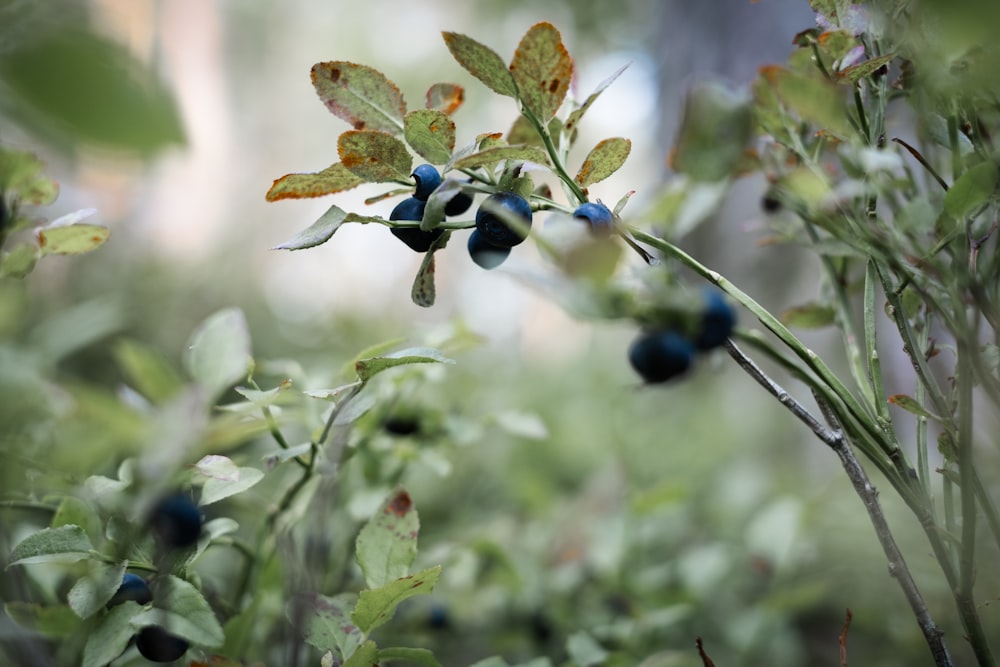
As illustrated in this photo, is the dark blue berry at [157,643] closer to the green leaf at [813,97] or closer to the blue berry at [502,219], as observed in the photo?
the blue berry at [502,219]

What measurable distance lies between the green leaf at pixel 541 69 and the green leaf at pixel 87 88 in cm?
35

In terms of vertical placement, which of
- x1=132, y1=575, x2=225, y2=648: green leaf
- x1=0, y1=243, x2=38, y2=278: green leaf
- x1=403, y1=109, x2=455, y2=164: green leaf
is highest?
x1=403, y1=109, x2=455, y2=164: green leaf

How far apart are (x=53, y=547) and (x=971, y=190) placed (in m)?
0.79

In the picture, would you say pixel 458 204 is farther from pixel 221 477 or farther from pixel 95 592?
pixel 95 592

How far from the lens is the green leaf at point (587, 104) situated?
0.63 metres

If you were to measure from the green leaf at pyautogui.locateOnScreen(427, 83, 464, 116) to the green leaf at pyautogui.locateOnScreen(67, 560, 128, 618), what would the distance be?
51 centimetres

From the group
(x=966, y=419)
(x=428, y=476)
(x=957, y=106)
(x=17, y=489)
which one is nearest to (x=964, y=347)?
(x=966, y=419)

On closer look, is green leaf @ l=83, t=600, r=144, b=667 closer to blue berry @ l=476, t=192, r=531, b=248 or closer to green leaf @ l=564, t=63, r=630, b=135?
blue berry @ l=476, t=192, r=531, b=248

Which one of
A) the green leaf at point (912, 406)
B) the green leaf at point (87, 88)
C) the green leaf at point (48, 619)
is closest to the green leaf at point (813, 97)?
the green leaf at point (912, 406)

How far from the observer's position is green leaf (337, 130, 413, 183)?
1.90 ft

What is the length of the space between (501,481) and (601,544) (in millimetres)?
672


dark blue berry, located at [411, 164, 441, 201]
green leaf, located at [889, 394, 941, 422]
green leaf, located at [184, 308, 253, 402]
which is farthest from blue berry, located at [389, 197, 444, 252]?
green leaf, located at [889, 394, 941, 422]

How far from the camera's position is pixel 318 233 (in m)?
0.57

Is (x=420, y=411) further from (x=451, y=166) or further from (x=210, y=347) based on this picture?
(x=451, y=166)
